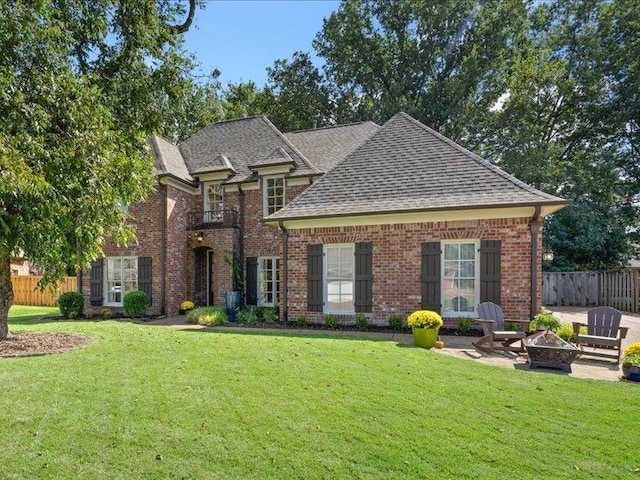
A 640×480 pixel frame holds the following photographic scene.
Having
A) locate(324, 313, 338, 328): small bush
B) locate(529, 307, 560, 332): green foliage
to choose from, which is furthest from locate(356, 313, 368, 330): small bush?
locate(529, 307, 560, 332): green foliage

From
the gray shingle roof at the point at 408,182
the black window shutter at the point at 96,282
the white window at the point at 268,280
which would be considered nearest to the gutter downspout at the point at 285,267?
the gray shingle roof at the point at 408,182

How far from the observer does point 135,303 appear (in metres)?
13.5

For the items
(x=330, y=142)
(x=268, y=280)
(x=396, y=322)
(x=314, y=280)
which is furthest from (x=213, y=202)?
(x=396, y=322)

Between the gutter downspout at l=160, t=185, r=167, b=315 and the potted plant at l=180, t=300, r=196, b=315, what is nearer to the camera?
the gutter downspout at l=160, t=185, r=167, b=315

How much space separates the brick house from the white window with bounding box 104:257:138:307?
0.04 m

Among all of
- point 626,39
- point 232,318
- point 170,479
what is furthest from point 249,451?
point 626,39

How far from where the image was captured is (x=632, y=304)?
51.5 ft

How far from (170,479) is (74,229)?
599 centimetres

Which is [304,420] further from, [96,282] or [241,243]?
[96,282]

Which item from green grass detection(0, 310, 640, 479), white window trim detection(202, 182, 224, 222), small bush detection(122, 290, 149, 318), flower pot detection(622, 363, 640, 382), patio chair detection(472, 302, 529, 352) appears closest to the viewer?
green grass detection(0, 310, 640, 479)

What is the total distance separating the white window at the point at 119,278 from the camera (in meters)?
14.6

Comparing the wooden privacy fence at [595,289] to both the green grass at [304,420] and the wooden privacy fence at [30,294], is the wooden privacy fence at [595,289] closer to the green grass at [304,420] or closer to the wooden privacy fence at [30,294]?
the green grass at [304,420]

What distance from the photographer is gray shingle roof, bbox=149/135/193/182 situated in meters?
14.2

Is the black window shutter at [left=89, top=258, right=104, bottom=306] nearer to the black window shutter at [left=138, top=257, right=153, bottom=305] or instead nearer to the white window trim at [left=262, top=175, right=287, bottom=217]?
the black window shutter at [left=138, top=257, right=153, bottom=305]
